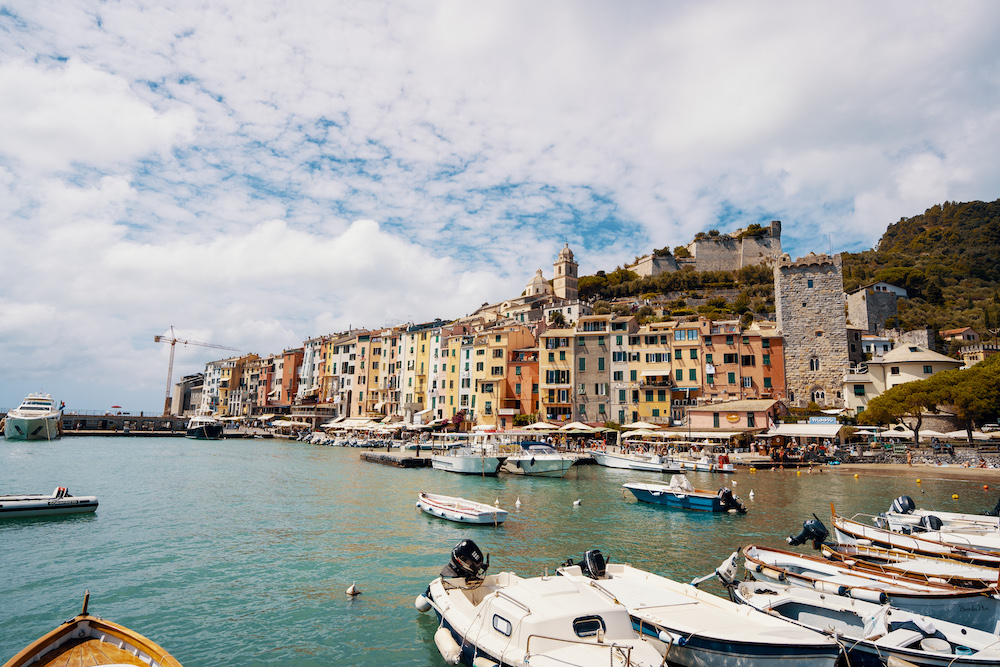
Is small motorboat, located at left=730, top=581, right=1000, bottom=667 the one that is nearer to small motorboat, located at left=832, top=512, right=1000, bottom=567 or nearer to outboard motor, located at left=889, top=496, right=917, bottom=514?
small motorboat, located at left=832, top=512, right=1000, bottom=567

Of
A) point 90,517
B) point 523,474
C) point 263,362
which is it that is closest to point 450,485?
point 523,474

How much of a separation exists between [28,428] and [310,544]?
2858 inches

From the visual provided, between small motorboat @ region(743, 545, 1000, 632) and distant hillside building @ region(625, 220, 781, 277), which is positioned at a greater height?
distant hillside building @ region(625, 220, 781, 277)

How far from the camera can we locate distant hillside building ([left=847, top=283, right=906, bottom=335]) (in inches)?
3204

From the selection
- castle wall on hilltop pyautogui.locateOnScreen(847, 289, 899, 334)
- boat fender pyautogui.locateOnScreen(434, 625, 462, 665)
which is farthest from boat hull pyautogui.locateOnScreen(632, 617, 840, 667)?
castle wall on hilltop pyautogui.locateOnScreen(847, 289, 899, 334)

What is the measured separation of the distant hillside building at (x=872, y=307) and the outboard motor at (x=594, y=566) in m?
84.7

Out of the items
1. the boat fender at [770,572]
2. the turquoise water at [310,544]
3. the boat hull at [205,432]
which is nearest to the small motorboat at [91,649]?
the turquoise water at [310,544]

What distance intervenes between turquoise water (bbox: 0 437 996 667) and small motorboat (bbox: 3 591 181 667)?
9.29 ft

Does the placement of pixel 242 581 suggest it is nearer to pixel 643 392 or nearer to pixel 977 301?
pixel 643 392

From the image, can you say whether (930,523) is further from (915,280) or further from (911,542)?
(915,280)

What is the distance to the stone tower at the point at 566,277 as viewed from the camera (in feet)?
359

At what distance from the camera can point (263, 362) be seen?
390ft

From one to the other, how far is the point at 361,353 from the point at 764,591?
281 feet

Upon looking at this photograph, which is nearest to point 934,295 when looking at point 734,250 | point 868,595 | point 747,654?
point 734,250
